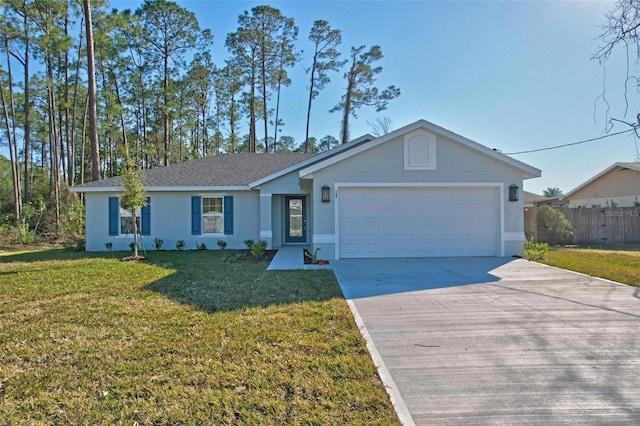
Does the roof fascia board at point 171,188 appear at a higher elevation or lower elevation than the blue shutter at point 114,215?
higher

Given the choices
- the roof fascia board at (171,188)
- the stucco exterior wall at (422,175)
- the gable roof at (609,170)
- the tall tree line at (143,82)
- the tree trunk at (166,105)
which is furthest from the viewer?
the tree trunk at (166,105)

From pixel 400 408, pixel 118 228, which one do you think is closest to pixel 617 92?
pixel 400 408

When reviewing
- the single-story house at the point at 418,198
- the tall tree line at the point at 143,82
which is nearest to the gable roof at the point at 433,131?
the single-story house at the point at 418,198

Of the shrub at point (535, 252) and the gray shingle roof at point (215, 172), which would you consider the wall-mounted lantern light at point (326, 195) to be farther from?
the shrub at point (535, 252)

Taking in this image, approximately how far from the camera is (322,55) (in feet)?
84.1

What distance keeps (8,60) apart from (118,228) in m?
15.2

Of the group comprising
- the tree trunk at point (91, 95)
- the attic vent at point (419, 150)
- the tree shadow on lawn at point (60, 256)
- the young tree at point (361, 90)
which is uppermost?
the young tree at point (361, 90)

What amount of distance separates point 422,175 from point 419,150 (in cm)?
72

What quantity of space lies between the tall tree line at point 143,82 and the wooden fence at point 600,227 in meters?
14.8

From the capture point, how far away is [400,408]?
267cm

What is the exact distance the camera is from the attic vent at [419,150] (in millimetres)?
9750

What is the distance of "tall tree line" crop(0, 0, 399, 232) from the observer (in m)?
19.2

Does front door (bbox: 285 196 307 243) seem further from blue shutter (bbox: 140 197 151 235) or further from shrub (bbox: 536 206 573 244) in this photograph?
shrub (bbox: 536 206 573 244)

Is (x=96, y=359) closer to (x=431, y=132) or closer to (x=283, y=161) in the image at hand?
(x=431, y=132)
